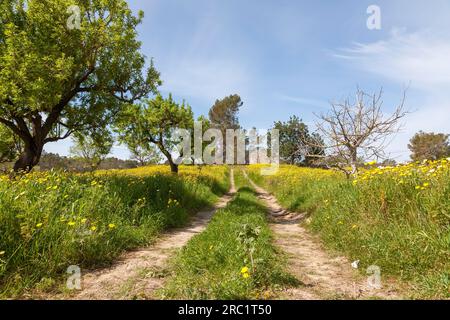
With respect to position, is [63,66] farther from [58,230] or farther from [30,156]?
[58,230]

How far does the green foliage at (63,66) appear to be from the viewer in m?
11.3

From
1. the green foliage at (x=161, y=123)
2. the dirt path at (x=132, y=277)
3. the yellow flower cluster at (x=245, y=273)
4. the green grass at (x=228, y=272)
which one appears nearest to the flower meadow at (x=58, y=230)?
the dirt path at (x=132, y=277)

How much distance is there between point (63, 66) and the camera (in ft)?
38.0

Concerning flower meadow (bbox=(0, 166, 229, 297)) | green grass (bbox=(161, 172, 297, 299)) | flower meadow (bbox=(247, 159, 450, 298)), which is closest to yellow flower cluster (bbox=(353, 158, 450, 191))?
flower meadow (bbox=(247, 159, 450, 298))

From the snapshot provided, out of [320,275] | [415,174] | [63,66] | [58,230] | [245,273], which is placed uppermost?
[63,66]

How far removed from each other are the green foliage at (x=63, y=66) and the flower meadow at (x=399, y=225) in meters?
10.9

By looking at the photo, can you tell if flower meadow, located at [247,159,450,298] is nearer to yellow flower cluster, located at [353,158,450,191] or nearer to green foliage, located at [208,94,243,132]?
yellow flower cluster, located at [353,158,450,191]

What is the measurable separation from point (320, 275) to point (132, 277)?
3199mm

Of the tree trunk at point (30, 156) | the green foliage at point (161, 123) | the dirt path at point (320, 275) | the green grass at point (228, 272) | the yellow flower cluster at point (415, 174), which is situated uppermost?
the green foliage at point (161, 123)

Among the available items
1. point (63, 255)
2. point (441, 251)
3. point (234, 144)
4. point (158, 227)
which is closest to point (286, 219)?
point (158, 227)

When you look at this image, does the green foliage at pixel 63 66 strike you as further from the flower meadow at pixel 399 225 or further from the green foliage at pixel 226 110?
the green foliage at pixel 226 110

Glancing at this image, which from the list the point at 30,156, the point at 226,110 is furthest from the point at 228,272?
the point at 226,110

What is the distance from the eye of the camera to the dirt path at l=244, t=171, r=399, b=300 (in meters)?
4.25

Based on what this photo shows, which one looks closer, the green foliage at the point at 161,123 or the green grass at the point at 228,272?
the green grass at the point at 228,272
